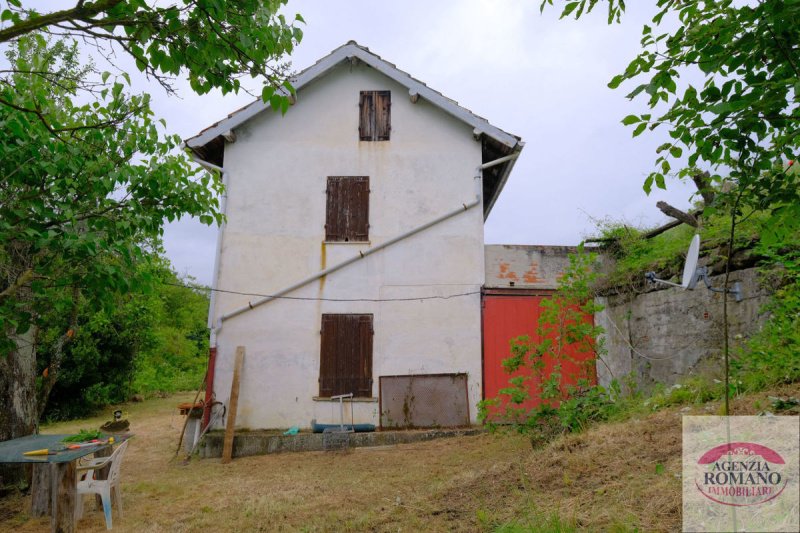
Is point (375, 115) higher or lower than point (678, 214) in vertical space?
higher

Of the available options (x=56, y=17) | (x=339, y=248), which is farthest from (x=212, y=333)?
(x=56, y=17)

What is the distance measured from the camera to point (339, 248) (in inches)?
358

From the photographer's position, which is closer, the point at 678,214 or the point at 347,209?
the point at 678,214

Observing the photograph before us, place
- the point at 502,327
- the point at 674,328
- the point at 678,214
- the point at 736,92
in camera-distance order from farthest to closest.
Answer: the point at 502,327 → the point at 678,214 → the point at 674,328 → the point at 736,92

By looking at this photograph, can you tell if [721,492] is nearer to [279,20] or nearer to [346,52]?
[279,20]

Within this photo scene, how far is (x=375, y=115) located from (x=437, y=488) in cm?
712

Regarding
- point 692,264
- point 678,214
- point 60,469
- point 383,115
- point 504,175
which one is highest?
point 383,115

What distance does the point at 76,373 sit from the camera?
1273cm

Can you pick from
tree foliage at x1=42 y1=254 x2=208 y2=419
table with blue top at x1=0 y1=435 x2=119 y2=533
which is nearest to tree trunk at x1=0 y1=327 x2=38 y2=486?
table with blue top at x1=0 y1=435 x2=119 y2=533

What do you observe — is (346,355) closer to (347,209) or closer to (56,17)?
(347,209)

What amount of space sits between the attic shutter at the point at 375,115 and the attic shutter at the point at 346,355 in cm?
361

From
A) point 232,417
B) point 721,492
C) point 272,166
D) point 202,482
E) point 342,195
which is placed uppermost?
point 272,166

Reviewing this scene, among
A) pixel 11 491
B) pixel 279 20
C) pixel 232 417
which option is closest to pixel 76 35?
pixel 279 20

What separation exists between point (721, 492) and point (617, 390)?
2.51m
